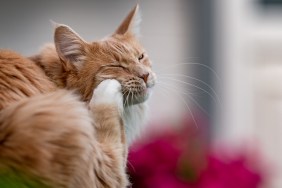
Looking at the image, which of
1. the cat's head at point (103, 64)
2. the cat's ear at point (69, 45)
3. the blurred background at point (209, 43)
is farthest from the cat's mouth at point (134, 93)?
the blurred background at point (209, 43)

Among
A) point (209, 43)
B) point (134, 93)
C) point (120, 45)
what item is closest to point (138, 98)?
point (134, 93)

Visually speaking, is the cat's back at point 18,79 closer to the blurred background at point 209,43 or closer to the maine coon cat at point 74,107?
the maine coon cat at point 74,107

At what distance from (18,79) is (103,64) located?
0.17 m

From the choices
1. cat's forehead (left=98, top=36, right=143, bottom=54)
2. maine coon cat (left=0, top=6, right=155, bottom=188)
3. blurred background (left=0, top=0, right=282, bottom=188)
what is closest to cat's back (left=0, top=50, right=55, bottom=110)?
maine coon cat (left=0, top=6, right=155, bottom=188)

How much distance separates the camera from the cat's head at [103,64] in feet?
3.46

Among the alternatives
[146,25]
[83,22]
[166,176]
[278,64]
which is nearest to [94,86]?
[166,176]

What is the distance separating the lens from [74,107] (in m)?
0.87

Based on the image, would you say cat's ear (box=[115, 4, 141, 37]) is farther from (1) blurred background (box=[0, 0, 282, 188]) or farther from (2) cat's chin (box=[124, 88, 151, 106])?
(1) blurred background (box=[0, 0, 282, 188])

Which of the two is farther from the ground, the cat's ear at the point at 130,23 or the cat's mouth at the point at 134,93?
the cat's ear at the point at 130,23

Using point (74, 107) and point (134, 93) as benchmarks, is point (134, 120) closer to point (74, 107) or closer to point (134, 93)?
point (134, 93)

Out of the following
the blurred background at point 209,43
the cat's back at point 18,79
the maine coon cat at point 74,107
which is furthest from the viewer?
the blurred background at point 209,43

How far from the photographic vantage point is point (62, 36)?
1.04 meters

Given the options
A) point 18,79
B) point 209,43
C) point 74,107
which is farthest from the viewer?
point 209,43

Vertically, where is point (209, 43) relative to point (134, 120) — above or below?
below
